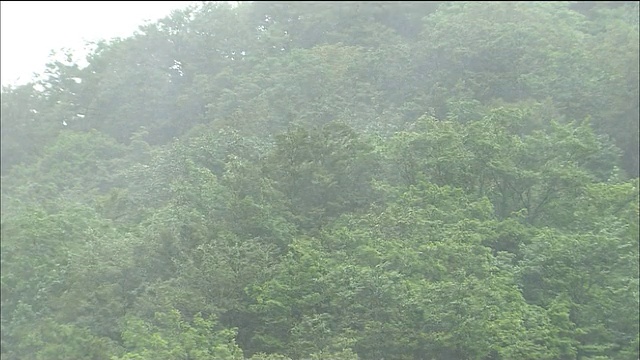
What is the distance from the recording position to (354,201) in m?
12.7

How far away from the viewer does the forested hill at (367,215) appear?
31.7ft

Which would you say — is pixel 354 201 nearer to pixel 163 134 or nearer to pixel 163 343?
pixel 163 343

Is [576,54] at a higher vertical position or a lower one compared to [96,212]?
higher

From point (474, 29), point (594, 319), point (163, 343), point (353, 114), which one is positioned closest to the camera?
point (163, 343)

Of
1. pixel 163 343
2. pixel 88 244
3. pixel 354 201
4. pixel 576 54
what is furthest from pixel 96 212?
pixel 576 54

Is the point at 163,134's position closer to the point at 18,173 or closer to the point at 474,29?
the point at 18,173

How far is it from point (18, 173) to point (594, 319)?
16661 millimetres

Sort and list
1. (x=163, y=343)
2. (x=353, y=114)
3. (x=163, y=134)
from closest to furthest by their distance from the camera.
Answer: (x=163, y=343) < (x=353, y=114) < (x=163, y=134)

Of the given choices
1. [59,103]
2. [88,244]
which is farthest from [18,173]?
[88,244]

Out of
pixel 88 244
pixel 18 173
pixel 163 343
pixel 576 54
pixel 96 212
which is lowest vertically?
pixel 163 343

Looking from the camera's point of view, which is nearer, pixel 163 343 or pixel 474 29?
pixel 163 343

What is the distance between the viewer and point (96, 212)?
1580cm

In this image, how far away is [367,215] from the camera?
11734 millimetres

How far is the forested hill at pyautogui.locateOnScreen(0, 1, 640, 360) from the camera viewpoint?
966cm
